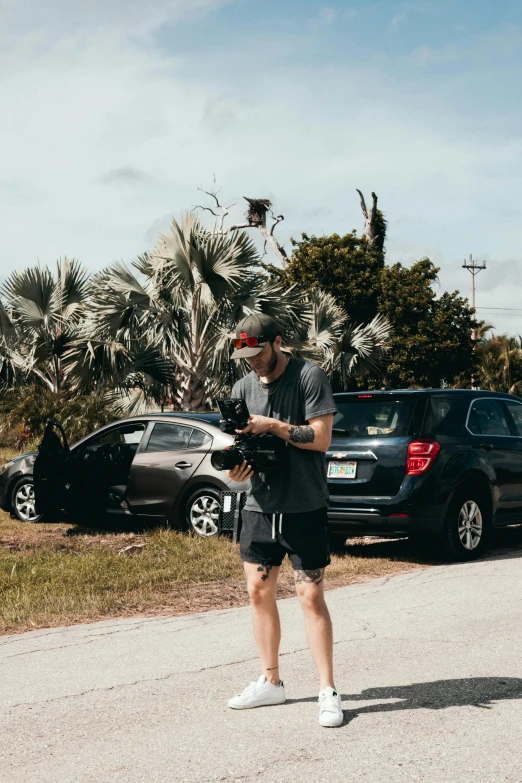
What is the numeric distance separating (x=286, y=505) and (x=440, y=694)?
135 cm

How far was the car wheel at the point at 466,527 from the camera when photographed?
9.09m

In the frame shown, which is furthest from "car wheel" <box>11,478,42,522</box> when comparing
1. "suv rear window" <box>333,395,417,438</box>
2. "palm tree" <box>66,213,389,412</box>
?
"palm tree" <box>66,213,389,412</box>

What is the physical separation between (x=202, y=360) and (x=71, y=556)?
35.2ft

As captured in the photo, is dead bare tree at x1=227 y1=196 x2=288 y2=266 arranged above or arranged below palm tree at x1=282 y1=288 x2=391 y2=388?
above

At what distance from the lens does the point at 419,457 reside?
889 centimetres

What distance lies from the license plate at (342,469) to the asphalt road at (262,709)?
2.05 meters

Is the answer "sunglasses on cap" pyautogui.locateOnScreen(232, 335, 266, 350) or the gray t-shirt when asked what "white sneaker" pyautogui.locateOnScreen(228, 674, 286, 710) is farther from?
"sunglasses on cap" pyautogui.locateOnScreen(232, 335, 266, 350)

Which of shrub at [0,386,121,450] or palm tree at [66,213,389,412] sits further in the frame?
palm tree at [66,213,389,412]

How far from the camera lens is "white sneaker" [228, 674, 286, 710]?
4609mm

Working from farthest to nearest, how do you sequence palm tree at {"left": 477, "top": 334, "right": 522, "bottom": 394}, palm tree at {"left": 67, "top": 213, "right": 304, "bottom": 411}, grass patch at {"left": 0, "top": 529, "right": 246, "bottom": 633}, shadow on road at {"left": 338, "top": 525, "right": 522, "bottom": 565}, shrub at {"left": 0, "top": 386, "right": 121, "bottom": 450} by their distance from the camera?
palm tree at {"left": 477, "top": 334, "right": 522, "bottom": 394}, palm tree at {"left": 67, "top": 213, "right": 304, "bottom": 411}, shrub at {"left": 0, "top": 386, "right": 121, "bottom": 450}, shadow on road at {"left": 338, "top": 525, "right": 522, "bottom": 565}, grass patch at {"left": 0, "top": 529, "right": 246, "bottom": 633}

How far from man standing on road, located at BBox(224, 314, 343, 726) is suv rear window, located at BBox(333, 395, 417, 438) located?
180 inches

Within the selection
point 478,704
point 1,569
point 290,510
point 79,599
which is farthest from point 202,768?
point 1,569

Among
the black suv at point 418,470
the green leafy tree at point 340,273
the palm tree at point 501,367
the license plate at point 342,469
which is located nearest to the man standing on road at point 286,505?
the black suv at point 418,470

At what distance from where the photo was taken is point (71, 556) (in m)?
9.52
